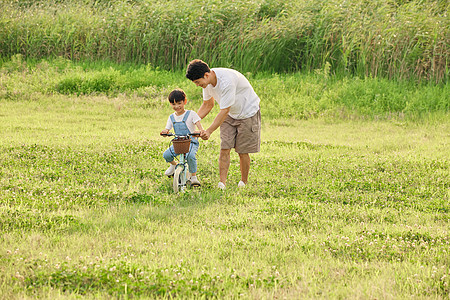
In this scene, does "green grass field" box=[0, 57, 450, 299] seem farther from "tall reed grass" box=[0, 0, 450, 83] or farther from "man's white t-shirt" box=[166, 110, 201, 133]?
"tall reed grass" box=[0, 0, 450, 83]

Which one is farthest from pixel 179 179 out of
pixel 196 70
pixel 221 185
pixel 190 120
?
pixel 196 70

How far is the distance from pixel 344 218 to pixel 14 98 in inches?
464

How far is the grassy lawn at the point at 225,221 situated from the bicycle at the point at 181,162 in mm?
160

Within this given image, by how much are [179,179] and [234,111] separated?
118 cm

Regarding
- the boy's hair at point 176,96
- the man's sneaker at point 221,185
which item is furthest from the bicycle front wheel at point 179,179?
the boy's hair at point 176,96

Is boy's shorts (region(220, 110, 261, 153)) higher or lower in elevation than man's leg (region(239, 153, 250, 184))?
higher

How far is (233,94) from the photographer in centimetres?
714

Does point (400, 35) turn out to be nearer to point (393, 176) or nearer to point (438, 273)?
point (393, 176)

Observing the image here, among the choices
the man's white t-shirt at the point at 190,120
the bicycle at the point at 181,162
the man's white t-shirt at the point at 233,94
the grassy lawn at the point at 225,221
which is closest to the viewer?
the grassy lawn at the point at 225,221

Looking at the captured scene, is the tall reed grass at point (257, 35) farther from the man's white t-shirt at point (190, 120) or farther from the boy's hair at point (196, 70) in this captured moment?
the boy's hair at point (196, 70)

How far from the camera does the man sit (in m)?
7.12

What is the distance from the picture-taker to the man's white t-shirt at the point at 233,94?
7117 mm

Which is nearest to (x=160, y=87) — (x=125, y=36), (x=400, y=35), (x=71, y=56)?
(x=125, y=36)

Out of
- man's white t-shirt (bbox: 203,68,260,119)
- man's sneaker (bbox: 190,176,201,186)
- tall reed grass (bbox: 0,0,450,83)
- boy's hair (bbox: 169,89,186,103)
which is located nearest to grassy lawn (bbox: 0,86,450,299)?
man's sneaker (bbox: 190,176,201,186)
